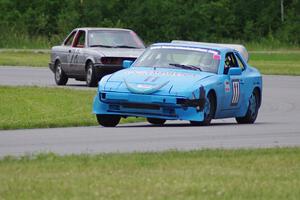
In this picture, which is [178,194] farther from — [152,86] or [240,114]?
[240,114]

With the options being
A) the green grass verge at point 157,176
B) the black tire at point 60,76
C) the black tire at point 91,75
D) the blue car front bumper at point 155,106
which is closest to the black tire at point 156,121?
the blue car front bumper at point 155,106

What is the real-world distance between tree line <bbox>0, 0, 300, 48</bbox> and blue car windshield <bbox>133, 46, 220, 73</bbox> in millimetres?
52940

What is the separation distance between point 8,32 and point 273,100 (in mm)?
43784

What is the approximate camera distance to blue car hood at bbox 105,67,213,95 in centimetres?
1930

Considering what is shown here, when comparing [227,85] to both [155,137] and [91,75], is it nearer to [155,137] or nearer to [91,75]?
[155,137]

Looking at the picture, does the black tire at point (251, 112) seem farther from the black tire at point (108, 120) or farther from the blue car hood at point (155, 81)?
the black tire at point (108, 120)

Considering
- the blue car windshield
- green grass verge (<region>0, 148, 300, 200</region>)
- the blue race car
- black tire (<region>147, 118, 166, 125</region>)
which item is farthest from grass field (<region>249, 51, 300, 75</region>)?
green grass verge (<region>0, 148, 300, 200</region>)

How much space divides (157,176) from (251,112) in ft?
33.3

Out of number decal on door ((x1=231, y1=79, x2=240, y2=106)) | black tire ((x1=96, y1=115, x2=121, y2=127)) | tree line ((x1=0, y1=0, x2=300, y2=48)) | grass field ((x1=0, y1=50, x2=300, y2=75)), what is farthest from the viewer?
tree line ((x1=0, y1=0, x2=300, y2=48))

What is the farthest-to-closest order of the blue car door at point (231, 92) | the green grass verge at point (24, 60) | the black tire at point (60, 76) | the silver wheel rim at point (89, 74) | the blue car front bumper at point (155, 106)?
the green grass verge at point (24, 60)
the black tire at point (60, 76)
the silver wheel rim at point (89, 74)
the blue car door at point (231, 92)
the blue car front bumper at point (155, 106)

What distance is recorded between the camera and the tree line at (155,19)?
248 ft

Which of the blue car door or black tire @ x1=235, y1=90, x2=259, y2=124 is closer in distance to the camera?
the blue car door

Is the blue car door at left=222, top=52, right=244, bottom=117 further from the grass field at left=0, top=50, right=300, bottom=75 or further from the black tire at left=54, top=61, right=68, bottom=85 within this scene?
the grass field at left=0, top=50, right=300, bottom=75

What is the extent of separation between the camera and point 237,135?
60.0ft
